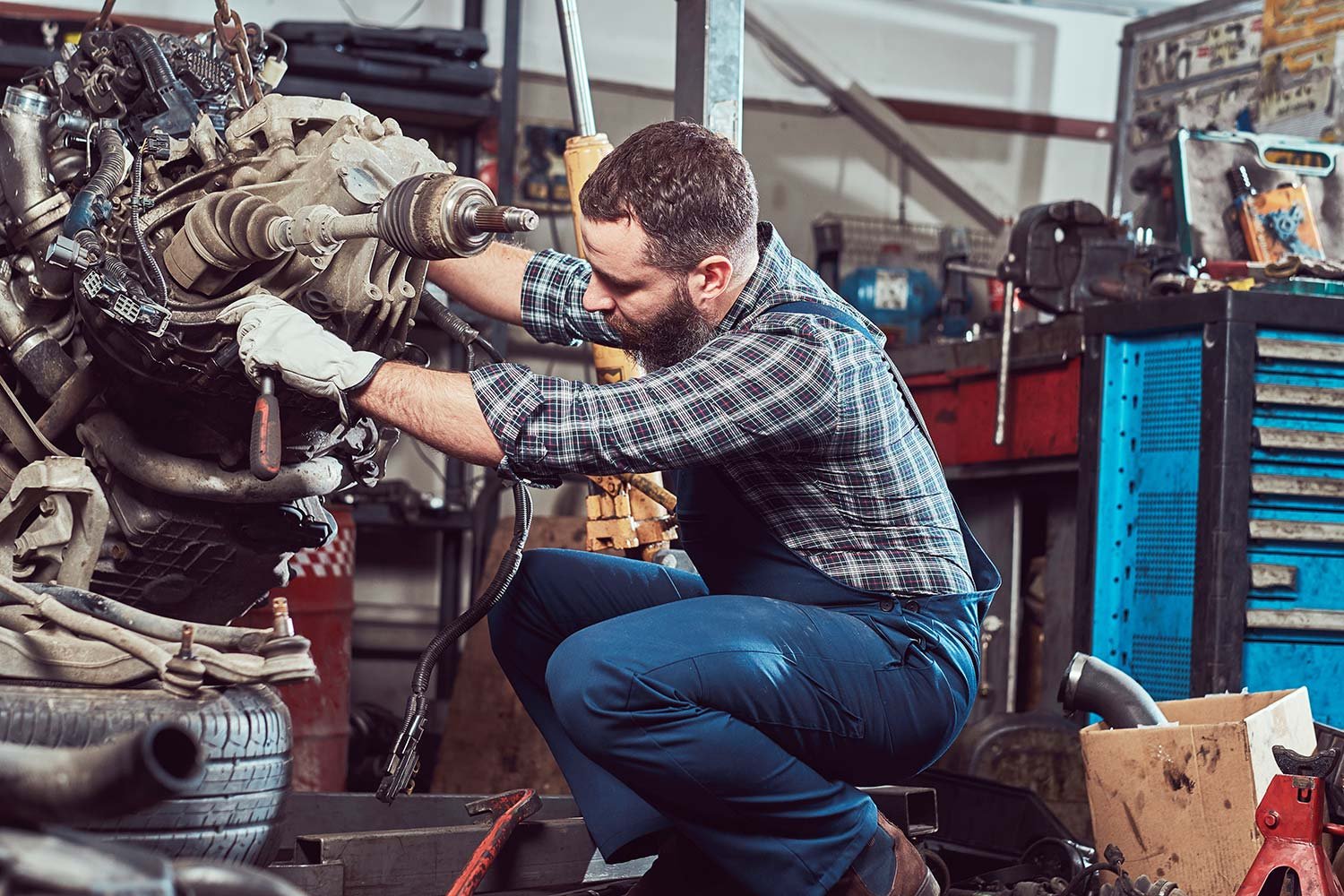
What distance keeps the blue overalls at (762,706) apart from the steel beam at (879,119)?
3.59m

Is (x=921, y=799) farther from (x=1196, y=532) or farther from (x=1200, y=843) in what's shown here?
(x=1196, y=532)

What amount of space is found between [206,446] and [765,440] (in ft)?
2.46

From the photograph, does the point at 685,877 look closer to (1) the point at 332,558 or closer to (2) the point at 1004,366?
(2) the point at 1004,366

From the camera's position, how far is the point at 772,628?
1.76 m

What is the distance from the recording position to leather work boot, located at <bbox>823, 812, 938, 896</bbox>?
1770mm

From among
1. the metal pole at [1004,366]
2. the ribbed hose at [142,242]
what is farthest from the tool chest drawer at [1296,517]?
the ribbed hose at [142,242]

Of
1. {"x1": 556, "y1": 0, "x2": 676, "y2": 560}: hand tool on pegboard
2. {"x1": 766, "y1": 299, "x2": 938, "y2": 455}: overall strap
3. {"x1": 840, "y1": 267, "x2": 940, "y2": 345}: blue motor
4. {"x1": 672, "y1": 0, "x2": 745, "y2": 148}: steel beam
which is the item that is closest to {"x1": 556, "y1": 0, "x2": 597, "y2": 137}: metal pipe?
{"x1": 556, "y1": 0, "x2": 676, "y2": 560}: hand tool on pegboard

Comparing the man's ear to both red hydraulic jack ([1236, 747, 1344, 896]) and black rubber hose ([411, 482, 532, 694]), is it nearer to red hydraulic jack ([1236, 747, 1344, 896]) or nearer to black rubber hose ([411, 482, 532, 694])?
black rubber hose ([411, 482, 532, 694])

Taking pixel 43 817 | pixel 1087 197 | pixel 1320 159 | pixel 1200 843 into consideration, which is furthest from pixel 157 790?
pixel 1087 197

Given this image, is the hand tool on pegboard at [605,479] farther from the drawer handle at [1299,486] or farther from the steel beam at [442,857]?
the drawer handle at [1299,486]

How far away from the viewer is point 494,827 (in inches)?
76.0

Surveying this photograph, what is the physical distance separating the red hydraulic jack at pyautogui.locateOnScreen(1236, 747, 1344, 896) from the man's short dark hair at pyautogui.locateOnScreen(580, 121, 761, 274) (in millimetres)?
943

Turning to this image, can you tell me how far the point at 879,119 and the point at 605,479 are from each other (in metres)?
3.35

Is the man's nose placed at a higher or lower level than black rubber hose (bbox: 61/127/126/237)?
lower
